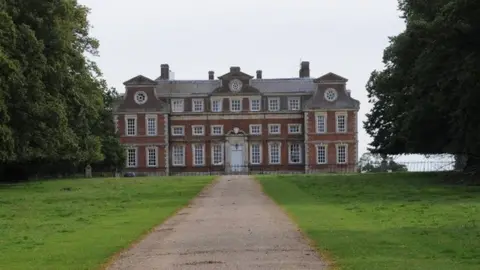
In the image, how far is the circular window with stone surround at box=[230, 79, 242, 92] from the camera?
99.8m

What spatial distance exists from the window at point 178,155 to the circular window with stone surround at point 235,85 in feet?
31.5

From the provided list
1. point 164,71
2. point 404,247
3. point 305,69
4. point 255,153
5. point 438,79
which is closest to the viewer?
point 404,247

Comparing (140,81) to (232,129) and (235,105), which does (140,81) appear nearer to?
(235,105)

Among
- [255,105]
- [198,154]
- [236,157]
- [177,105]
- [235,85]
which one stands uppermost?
[235,85]

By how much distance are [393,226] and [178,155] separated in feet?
264

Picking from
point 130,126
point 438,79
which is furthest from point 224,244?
point 130,126

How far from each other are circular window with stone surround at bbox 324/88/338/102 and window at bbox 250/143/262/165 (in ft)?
34.2

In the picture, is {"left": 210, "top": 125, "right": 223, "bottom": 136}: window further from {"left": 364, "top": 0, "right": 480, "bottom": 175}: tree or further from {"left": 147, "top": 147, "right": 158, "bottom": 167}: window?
{"left": 364, "top": 0, "right": 480, "bottom": 175}: tree

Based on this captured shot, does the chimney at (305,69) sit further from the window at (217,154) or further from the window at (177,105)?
the window at (177,105)

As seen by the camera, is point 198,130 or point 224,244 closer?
point 224,244

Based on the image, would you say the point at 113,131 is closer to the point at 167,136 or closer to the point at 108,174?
the point at 108,174

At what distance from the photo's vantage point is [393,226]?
20.7 meters

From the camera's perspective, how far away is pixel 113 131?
87375mm

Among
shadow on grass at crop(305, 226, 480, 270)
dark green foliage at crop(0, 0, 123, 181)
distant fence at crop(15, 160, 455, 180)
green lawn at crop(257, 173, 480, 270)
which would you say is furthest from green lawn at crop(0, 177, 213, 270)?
distant fence at crop(15, 160, 455, 180)
